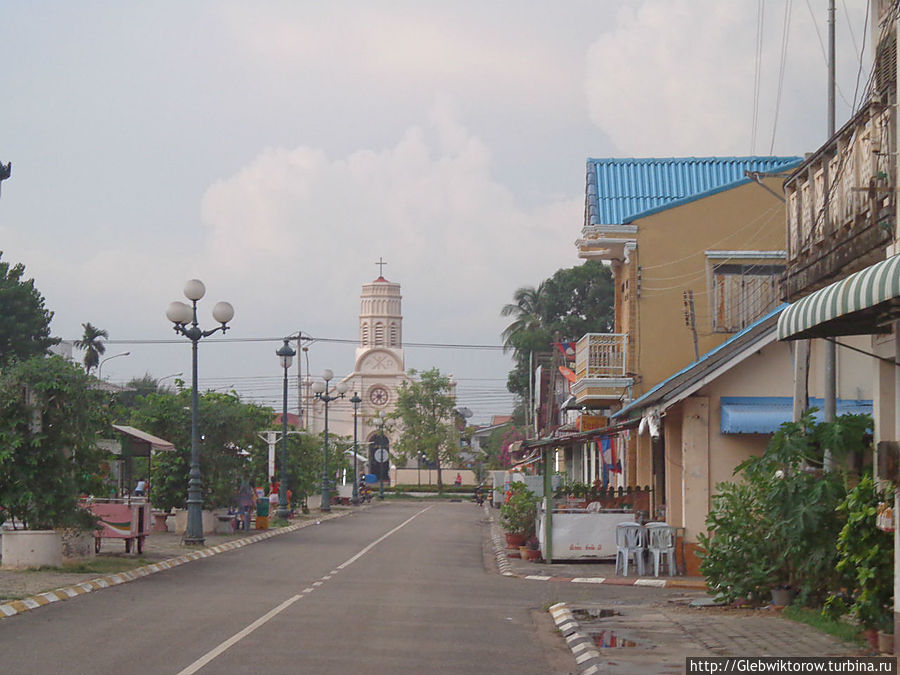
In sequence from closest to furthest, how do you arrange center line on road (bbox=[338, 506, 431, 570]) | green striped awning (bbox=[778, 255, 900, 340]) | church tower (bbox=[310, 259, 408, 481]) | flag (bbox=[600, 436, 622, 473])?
green striped awning (bbox=[778, 255, 900, 340]), center line on road (bbox=[338, 506, 431, 570]), flag (bbox=[600, 436, 622, 473]), church tower (bbox=[310, 259, 408, 481])

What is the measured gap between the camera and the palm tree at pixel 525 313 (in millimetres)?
74812

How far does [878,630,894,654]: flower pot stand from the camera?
409 inches

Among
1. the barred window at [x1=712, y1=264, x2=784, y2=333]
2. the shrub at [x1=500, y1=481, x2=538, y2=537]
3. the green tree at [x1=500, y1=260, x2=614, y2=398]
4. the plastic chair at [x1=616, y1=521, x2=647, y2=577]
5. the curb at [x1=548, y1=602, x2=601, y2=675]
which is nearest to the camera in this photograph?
the curb at [x1=548, y1=602, x2=601, y2=675]

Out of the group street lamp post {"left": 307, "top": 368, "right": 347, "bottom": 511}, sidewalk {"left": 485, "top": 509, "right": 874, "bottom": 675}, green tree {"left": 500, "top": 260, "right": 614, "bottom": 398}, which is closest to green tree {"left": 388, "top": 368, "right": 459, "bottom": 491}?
green tree {"left": 500, "top": 260, "right": 614, "bottom": 398}

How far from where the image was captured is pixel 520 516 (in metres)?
26.4

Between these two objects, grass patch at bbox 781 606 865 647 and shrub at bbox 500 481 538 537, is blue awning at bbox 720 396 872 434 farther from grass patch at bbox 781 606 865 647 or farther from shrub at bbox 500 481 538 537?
grass patch at bbox 781 606 865 647

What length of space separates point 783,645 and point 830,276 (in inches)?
149

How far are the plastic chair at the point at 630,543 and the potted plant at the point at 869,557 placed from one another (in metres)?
10.0

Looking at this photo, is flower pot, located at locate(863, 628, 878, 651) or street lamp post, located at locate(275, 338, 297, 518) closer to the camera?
flower pot, located at locate(863, 628, 878, 651)

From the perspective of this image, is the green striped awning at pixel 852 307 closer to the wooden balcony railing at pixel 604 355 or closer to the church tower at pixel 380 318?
the wooden balcony railing at pixel 604 355

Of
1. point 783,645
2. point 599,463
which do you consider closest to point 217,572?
point 783,645

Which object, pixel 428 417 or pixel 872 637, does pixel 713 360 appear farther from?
pixel 428 417

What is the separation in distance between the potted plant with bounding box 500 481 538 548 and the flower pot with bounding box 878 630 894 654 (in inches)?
620

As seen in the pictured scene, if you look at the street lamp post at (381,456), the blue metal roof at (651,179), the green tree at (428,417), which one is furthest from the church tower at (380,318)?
the blue metal roof at (651,179)
